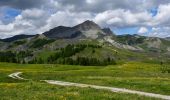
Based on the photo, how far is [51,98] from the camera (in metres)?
28.1

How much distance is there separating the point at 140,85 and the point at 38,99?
2319 centimetres

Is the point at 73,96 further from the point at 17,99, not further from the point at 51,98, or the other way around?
the point at 17,99

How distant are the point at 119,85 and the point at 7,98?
2472 cm

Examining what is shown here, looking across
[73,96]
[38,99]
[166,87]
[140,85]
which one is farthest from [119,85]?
[38,99]

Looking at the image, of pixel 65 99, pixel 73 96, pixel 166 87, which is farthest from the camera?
pixel 166 87

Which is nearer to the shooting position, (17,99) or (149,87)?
(17,99)

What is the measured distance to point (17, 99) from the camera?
2758 cm

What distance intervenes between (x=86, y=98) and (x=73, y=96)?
6.46 feet

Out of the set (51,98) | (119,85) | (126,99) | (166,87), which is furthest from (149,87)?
(51,98)

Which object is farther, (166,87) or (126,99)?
(166,87)

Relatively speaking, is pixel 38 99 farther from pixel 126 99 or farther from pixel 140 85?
pixel 140 85

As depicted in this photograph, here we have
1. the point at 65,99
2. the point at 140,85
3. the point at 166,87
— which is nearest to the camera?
the point at 65,99

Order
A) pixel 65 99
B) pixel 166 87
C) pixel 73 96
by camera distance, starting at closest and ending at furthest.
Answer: pixel 65 99 → pixel 73 96 → pixel 166 87

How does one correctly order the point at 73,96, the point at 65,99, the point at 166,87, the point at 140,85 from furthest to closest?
the point at 140,85, the point at 166,87, the point at 73,96, the point at 65,99
